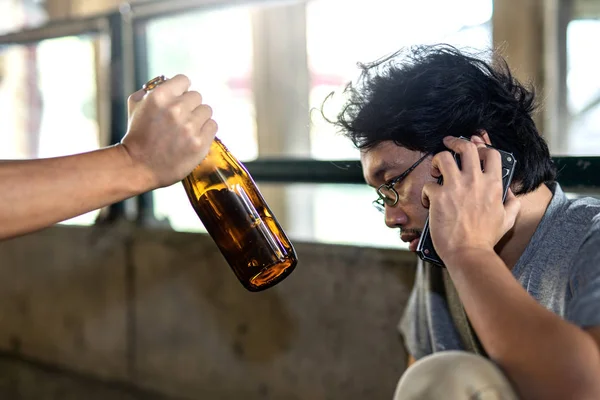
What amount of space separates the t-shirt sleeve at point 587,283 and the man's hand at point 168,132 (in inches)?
28.8

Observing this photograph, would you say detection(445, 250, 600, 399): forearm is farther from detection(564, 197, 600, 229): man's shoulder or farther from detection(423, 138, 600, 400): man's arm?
detection(564, 197, 600, 229): man's shoulder

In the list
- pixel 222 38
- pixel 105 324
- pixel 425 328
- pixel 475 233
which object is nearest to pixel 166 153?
pixel 475 233

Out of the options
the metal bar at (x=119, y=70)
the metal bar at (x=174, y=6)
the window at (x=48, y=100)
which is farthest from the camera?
the window at (x=48, y=100)

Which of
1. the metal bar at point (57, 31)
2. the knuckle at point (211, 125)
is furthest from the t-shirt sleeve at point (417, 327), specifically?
the metal bar at point (57, 31)

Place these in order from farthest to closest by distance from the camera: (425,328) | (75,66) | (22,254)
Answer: (75,66) → (22,254) → (425,328)

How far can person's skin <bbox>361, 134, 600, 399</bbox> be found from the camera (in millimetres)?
1207

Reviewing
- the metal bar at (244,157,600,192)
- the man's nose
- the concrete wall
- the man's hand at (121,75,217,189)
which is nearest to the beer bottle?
the man's nose

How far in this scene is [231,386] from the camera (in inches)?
126

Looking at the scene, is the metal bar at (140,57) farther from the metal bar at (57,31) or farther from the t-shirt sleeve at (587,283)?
the t-shirt sleeve at (587,283)

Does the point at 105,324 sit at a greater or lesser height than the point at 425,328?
lesser

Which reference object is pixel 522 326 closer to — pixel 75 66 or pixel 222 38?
pixel 75 66

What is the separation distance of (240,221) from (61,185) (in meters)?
0.45

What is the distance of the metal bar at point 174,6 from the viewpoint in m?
3.09

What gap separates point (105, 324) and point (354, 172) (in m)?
1.74
